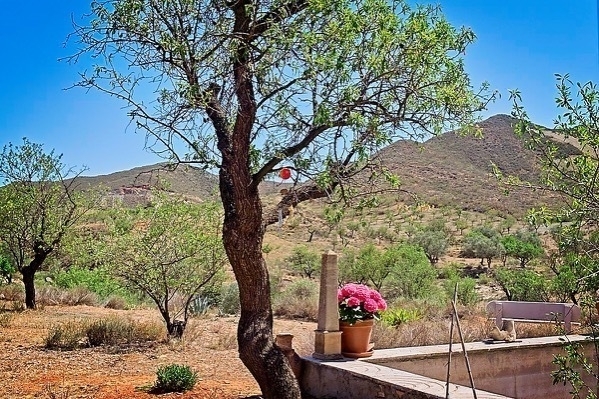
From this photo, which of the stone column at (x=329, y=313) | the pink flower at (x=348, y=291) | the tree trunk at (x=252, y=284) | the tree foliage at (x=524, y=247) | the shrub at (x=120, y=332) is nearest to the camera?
the tree trunk at (x=252, y=284)

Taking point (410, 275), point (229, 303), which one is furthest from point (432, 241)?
point (229, 303)

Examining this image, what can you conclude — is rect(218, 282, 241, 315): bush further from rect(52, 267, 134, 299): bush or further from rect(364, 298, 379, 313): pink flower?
rect(364, 298, 379, 313): pink flower

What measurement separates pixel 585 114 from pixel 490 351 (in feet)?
12.8

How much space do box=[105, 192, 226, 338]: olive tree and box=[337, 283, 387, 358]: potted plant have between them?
19.8ft

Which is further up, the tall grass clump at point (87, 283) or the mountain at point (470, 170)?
the mountain at point (470, 170)

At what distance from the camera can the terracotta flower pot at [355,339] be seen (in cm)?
669

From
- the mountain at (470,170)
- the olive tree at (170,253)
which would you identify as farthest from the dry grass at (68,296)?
the mountain at (470,170)

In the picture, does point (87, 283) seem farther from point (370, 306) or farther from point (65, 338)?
point (370, 306)

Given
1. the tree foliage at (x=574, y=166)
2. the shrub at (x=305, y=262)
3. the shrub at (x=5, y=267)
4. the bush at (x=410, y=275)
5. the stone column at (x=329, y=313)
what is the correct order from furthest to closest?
the shrub at (x=305, y=262) → the shrub at (x=5, y=267) → the bush at (x=410, y=275) → the stone column at (x=329, y=313) → the tree foliage at (x=574, y=166)

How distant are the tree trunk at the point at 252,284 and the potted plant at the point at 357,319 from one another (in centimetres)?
94

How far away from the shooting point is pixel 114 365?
968 cm

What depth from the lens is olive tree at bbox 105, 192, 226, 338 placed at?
1231cm

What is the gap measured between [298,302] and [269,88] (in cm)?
1295

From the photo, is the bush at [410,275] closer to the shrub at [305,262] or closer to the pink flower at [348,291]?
the shrub at [305,262]
